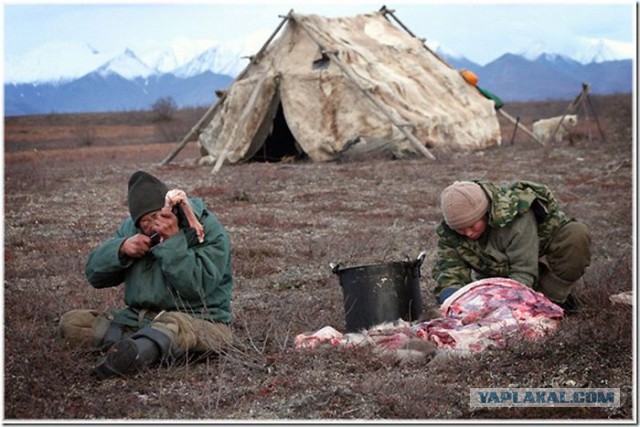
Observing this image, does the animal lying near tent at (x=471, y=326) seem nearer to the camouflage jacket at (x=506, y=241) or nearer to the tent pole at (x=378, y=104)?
the camouflage jacket at (x=506, y=241)

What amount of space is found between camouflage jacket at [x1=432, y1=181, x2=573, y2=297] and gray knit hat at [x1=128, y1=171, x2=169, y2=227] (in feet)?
5.58

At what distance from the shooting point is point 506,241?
5.30 meters

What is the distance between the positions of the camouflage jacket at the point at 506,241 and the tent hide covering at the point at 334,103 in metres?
11.1

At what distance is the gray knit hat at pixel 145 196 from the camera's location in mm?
4590

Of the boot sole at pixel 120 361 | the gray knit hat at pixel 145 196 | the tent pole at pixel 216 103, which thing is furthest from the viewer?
the tent pole at pixel 216 103

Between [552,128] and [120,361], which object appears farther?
[552,128]

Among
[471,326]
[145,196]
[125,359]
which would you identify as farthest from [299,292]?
[125,359]

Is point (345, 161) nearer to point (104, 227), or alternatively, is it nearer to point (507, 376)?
point (104, 227)

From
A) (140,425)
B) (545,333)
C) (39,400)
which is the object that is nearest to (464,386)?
(545,333)

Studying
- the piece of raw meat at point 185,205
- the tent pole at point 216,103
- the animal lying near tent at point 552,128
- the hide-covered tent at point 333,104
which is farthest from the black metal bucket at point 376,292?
the animal lying near tent at point 552,128

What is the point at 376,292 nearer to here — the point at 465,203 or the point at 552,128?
the point at 465,203

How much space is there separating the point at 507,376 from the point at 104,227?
255 inches

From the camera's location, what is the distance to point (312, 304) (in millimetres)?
6059

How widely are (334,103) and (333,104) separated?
0.08 ft
